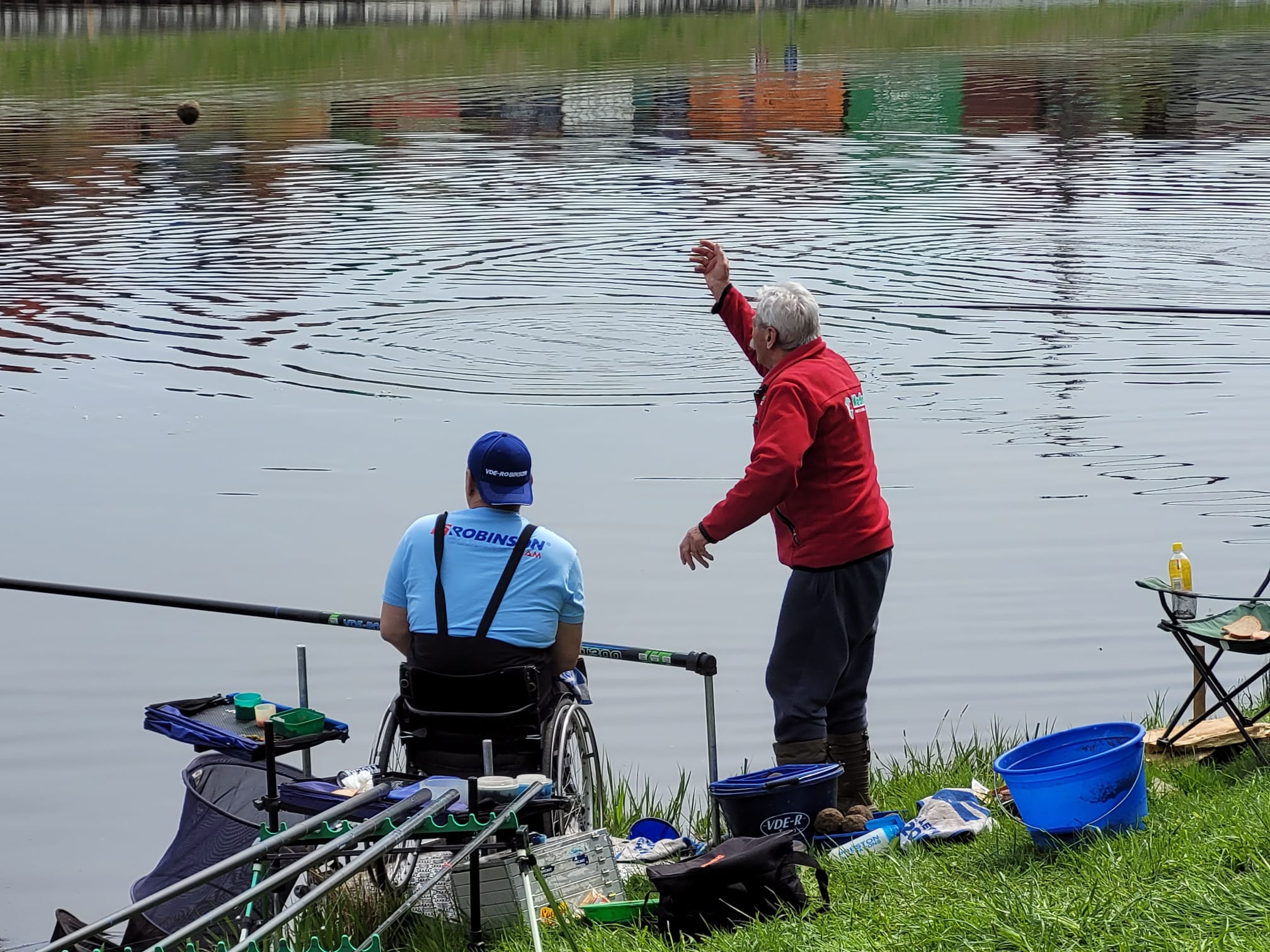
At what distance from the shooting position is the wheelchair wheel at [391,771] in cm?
451

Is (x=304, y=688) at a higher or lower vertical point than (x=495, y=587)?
lower

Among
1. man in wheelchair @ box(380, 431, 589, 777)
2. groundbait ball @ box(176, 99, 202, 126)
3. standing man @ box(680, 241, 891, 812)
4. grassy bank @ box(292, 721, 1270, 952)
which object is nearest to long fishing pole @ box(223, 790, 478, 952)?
grassy bank @ box(292, 721, 1270, 952)

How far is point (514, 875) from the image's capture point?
14.3 feet

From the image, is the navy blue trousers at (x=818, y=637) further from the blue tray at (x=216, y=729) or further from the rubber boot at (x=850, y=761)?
the blue tray at (x=216, y=729)

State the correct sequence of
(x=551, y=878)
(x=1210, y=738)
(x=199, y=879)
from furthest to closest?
1. (x=1210, y=738)
2. (x=551, y=878)
3. (x=199, y=879)

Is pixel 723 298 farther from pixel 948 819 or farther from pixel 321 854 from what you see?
pixel 321 854

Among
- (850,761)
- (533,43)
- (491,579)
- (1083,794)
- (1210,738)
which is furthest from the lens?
(533,43)

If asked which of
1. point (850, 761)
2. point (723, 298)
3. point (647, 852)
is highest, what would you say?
point (723, 298)

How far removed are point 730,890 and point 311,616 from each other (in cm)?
197

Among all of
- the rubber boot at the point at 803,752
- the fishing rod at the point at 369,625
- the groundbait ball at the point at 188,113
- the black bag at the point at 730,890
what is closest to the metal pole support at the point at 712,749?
the fishing rod at the point at 369,625

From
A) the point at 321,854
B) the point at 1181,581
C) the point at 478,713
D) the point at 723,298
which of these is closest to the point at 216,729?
the point at 478,713

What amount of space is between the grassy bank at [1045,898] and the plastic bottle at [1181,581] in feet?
2.37

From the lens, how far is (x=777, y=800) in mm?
4871

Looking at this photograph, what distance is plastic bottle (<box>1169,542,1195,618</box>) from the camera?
5641 mm
